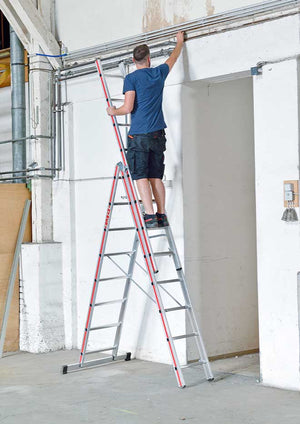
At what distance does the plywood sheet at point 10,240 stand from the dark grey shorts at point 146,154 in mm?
1899

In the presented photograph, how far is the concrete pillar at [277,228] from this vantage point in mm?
5598

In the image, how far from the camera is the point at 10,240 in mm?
7602

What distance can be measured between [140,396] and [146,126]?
7.15ft

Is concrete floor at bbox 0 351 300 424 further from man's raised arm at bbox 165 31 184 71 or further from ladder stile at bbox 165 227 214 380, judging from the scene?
man's raised arm at bbox 165 31 184 71

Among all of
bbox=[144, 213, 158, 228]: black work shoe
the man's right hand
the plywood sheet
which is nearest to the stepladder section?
bbox=[144, 213, 158, 228]: black work shoe

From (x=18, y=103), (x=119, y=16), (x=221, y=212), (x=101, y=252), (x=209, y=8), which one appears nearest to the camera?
(x=209, y=8)

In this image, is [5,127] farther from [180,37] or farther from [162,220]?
[162,220]

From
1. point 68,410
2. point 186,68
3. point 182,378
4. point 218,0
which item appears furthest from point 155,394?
point 218,0

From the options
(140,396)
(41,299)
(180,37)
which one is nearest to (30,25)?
(180,37)

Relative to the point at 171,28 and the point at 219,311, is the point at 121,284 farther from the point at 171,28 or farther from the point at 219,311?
the point at 171,28

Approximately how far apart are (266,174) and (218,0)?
157cm

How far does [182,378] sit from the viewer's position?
5.81 m

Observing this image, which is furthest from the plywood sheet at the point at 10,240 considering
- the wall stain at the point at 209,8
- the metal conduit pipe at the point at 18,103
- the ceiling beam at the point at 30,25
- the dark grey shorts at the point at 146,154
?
the wall stain at the point at 209,8

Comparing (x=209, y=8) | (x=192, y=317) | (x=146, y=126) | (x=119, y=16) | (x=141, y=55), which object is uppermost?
(x=119, y=16)
